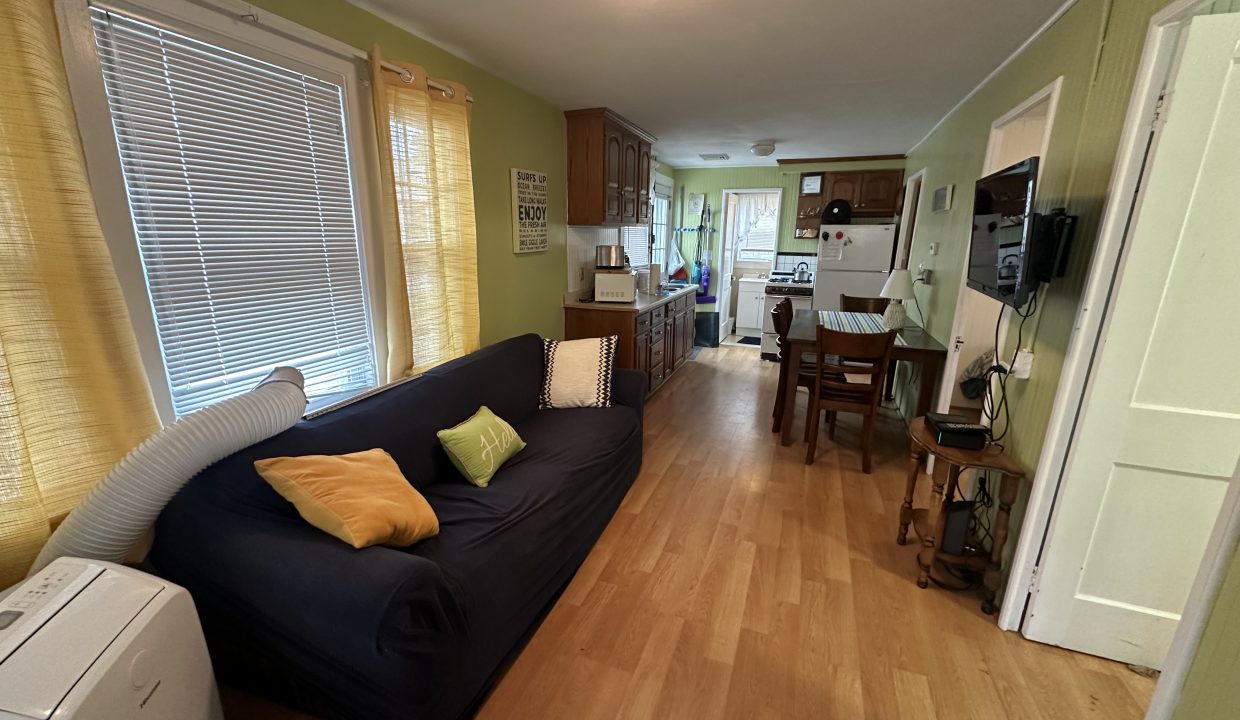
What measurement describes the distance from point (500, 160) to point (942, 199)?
122 inches

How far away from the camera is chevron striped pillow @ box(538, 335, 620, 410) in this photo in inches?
114

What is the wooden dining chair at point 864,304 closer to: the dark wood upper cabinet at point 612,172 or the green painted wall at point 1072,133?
the green painted wall at point 1072,133

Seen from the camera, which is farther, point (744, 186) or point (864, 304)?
point (744, 186)

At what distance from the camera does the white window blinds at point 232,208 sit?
152 centimetres

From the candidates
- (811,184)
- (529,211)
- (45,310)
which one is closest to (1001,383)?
(529,211)

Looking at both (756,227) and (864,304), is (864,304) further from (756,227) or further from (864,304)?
(756,227)

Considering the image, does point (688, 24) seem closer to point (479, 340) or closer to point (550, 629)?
point (479, 340)

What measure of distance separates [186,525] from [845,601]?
2308mm

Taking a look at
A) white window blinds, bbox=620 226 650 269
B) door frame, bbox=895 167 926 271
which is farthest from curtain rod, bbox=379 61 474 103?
door frame, bbox=895 167 926 271

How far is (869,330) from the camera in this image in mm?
3506

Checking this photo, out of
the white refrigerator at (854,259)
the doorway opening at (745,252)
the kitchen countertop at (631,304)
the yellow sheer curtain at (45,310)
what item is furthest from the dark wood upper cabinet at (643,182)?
the yellow sheer curtain at (45,310)

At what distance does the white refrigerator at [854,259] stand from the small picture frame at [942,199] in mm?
1349

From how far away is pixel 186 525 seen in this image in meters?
1.36

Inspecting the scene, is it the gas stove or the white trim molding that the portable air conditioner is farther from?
the gas stove
